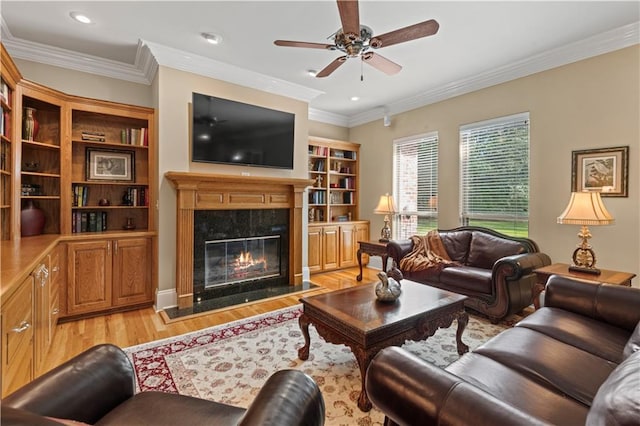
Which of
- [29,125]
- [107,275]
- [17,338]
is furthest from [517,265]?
[29,125]

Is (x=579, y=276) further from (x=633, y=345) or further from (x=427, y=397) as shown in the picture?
(x=427, y=397)

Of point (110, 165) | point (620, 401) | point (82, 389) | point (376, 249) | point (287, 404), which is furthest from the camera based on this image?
point (376, 249)

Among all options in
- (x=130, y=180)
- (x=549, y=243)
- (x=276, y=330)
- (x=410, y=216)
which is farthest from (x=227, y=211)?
(x=549, y=243)

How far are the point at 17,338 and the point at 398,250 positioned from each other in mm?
3552

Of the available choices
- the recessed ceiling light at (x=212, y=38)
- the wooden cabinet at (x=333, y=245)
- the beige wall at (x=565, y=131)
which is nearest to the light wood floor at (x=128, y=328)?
the wooden cabinet at (x=333, y=245)

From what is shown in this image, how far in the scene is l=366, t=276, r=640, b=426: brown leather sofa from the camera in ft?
2.77

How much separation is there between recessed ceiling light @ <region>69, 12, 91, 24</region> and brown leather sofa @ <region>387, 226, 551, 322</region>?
401 cm

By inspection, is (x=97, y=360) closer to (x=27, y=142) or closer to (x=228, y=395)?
(x=228, y=395)

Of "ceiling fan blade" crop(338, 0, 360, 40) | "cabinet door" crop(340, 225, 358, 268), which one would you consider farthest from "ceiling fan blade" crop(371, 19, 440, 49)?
"cabinet door" crop(340, 225, 358, 268)

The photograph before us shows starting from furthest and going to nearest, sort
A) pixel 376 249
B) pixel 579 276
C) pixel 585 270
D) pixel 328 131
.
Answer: pixel 328 131 → pixel 376 249 → pixel 585 270 → pixel 579 276

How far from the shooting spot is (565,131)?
10.8 feet

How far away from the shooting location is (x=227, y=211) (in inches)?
150

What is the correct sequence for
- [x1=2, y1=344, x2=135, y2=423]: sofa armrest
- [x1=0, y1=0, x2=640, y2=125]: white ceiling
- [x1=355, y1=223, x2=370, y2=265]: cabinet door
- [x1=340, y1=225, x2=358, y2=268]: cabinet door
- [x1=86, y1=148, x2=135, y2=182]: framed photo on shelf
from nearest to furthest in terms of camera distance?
[x1=2, y1=344, x2=135, y2=423]: sofa armrest → [x1=0, y1=0, x2=640, y2=125]: white ceiling → [x1=86, y1=148, x2=135, y2=182]: framed photo on shelf → [x1=340, y1=225, x2=358, y2=268]: cabinet door → [x1=355, y1=223, x2=370, y2=265]: cabinet door

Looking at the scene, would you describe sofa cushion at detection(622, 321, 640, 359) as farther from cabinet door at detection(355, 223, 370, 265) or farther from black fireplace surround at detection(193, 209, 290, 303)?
cabinet door at detection(355, 223, 370, 265)
